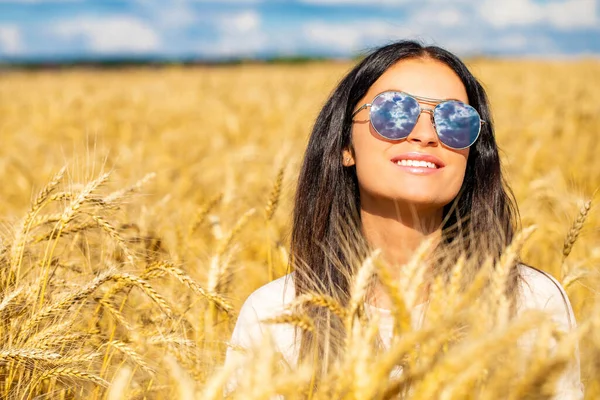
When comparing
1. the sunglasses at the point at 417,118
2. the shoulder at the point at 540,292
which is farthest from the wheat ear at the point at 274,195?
the shoulder at the point at 540,292

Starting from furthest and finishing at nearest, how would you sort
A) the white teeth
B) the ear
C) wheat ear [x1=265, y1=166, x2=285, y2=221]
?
1. wheat ear [x1=265, y1=166, x2=285, y2=221]
2. the ear
3. the white teeth

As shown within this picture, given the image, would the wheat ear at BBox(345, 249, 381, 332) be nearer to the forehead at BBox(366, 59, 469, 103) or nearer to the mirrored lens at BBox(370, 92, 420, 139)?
the mirrored lens at BBox(370, 92, 420, 139)

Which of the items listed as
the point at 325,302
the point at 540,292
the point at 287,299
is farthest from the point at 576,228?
the point at 325,302

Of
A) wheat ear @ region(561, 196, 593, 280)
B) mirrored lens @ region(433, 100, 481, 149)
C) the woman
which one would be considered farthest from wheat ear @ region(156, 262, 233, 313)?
wheat ear @ region(561, 196, 593, 280)

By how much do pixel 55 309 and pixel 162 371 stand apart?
34 centimetres

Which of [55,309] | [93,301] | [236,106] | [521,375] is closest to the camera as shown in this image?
[521,375]

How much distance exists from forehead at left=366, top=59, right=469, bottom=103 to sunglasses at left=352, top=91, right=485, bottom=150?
0.20 ft

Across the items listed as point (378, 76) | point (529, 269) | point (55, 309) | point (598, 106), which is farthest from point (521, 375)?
point (598, 106)

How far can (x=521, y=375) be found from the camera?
3.51 ft

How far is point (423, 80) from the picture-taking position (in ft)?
6.70

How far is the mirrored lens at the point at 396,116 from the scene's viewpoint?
6.39ft

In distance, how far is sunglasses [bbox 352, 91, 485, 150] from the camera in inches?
76.5

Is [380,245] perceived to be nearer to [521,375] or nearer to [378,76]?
[378,76]

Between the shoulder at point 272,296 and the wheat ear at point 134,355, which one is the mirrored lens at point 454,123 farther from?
the wheat ear at point 134,355
